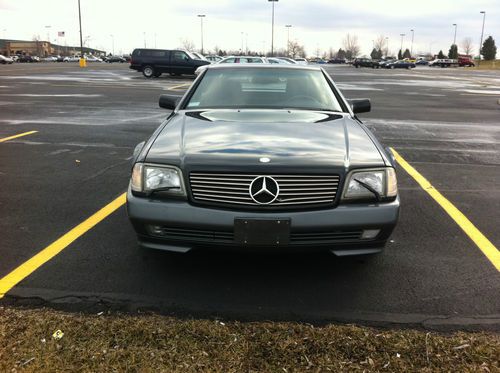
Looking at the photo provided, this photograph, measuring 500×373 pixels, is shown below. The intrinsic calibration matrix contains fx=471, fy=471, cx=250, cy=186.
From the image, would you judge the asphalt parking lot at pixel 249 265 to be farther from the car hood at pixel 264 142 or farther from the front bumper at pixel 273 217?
the car hood at pixel 264 142

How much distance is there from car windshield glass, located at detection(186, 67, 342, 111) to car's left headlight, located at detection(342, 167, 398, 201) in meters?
1.43

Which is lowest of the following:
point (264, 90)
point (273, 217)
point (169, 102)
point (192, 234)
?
point (192, 234)

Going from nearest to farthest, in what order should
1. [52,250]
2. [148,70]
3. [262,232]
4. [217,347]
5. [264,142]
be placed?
[217,347] → [262,232] → [264,142] → [52,250] → [148,70]

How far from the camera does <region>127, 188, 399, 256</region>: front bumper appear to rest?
2992 mm

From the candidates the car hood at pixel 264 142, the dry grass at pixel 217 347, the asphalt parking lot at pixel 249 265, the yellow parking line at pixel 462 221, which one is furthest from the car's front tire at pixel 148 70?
the dry grass at pixel 217 347

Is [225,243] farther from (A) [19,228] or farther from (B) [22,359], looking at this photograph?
(A) [19,228]

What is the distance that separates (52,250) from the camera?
3848 millimetres

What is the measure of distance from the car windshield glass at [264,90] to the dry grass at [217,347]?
2.36 metres

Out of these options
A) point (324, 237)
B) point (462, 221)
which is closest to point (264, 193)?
point (324, 237)

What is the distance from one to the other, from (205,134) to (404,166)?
4259 millimetres

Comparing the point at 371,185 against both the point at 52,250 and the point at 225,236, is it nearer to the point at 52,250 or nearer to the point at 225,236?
the point at 225,236

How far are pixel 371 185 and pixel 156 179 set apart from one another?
1.45 metres

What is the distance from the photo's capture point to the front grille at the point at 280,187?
302 centimetres

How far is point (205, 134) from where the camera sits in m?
3.58
